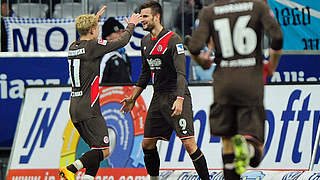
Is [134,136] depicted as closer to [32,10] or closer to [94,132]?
[94,132]

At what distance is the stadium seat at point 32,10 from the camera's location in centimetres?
1375

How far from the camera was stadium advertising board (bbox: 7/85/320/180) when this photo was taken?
37.1 ft

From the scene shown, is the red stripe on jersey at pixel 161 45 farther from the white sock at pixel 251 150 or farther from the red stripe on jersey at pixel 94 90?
the white sock at pixel 251 150

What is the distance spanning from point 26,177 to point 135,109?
69.5 inches

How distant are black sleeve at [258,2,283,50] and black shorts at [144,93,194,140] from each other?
8.03 ft

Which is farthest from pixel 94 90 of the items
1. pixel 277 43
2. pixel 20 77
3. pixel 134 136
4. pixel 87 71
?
pixel 20 77

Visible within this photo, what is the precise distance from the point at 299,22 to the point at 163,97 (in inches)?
168

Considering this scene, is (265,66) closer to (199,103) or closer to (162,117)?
(162,117)

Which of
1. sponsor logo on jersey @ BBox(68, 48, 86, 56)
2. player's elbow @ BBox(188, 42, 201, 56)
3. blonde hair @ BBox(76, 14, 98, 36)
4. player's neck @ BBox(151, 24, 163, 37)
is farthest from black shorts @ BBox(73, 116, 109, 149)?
player's elbow @ BBox(188, 42, 201, 56)

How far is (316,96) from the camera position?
1144 centimetres

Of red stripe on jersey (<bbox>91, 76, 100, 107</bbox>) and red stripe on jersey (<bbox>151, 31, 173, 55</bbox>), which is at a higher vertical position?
red stripe on jersey (<bbox>151, 31, 173, 55</bbox>)

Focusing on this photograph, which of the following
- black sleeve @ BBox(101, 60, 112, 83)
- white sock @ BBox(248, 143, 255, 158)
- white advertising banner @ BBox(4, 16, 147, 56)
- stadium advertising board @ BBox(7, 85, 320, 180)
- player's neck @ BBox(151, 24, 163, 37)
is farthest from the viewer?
white advertising banner @ BBox(4, 16, 147, 56)

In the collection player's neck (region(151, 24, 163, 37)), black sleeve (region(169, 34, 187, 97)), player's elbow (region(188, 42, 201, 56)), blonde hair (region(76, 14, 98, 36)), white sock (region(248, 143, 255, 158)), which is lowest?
white sock (region(248, 143, 255, 158))

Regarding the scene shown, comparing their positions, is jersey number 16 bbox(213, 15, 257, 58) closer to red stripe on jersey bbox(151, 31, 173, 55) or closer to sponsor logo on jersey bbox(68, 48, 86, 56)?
red stripe on jersey bbox(151, 31, 173, 55)
